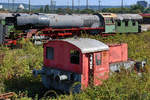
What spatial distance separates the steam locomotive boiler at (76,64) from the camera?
9.34 meters

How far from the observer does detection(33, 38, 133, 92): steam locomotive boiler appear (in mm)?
9336

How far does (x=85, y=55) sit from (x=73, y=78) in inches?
38.3

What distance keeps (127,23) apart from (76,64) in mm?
19195

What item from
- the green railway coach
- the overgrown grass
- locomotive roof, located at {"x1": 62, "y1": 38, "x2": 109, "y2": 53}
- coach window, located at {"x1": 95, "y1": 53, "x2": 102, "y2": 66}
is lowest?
the overgrown grass

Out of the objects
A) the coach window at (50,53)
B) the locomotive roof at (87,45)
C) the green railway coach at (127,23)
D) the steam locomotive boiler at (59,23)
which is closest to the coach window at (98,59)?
the locomotive roof at (87,45)

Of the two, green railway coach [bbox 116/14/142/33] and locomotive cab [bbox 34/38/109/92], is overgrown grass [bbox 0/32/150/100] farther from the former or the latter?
green railway coach [bbox 116/14/142/33]

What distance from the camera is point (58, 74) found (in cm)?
975

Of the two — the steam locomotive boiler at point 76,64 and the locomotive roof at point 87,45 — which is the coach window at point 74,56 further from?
the locomotive roof at point 87,45

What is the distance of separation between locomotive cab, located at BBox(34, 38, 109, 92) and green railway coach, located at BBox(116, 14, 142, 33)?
17.0m

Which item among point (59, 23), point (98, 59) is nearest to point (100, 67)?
point (98, 59)

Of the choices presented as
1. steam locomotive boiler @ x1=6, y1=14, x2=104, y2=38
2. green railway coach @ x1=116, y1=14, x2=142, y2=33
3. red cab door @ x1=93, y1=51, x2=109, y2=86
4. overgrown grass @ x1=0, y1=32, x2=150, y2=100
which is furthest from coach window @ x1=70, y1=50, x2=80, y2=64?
green railway coach @ x1=116, y1=14, x2=142, y2=33

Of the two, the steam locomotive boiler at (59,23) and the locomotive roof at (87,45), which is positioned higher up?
the steam locomotive boiler at (59,23)

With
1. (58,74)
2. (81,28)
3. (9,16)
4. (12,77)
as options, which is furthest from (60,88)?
(81,28)

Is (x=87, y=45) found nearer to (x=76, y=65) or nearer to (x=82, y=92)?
(x=76, y=65)
